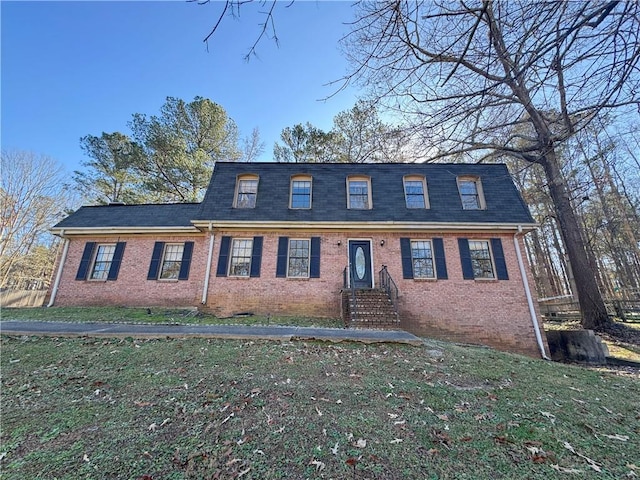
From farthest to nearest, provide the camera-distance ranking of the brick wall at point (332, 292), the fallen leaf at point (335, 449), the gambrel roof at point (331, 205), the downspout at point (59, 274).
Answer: the downspout at point (59, 274), the gambrel roof at point (331, 205), the brick wall at point (332, 292), the fallen leaf at point (335, 449)

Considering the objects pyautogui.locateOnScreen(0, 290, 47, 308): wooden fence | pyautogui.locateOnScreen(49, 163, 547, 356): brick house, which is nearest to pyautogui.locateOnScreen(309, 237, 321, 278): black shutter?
pyautogui.locateOnScreen(49, 163, 547, 356): brick house

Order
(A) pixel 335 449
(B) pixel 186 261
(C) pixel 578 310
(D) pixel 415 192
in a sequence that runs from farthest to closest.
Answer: (C) pixel 578 310 → (D) pixel 415 192 → (B) pixel 186 261 → (A) pixel 335 449

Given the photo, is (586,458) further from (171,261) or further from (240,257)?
(171,261)

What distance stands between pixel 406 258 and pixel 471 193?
13.0 ft

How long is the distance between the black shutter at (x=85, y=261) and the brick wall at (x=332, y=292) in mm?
242

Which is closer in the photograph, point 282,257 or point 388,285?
point 388,285

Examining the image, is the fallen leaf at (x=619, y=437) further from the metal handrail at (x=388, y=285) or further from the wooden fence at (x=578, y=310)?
the wooden fence at (x=578, y=310)

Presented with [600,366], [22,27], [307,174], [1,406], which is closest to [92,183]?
[22,27]

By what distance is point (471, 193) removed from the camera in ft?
33.1

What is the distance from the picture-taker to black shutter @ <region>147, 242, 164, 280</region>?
32.6ft

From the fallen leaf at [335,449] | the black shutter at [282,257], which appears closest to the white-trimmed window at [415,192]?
the black shutter at [282,257]

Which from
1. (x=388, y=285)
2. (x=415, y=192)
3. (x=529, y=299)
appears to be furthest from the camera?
(x=415, y=192)

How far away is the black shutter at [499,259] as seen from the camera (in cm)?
874

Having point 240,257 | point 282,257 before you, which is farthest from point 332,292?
point 240,257
